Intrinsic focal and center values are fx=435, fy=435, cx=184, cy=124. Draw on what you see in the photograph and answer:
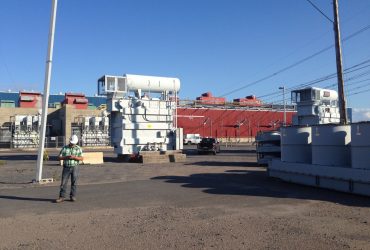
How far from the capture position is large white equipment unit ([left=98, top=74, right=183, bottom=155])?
2817cm

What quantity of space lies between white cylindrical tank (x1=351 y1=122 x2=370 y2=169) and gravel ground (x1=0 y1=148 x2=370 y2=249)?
988 millimetres

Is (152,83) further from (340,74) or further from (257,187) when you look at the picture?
(257,187)

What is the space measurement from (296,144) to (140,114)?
47.1 ft

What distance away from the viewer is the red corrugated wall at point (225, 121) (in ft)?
278

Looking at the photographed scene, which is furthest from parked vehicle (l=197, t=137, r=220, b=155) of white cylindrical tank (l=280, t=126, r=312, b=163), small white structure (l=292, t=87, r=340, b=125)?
white cylindrical tank (l=280, t=126, r=312, b=163)

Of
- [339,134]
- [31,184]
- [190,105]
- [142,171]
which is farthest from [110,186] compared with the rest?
[190,105]

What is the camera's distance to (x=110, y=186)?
15500 millimetres

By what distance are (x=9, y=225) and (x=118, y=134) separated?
19872 mm

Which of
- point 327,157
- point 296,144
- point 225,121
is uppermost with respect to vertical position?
point 225,121

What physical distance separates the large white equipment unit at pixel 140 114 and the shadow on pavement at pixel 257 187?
1010cm

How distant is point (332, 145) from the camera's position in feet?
45.1

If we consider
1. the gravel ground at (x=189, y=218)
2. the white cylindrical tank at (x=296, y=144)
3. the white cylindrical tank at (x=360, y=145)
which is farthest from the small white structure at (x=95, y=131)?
the white cylindrical tank at (x=360, y=145)

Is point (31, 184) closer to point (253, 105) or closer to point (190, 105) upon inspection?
point (190, 105)

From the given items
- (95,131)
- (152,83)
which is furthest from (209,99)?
(152,83)
